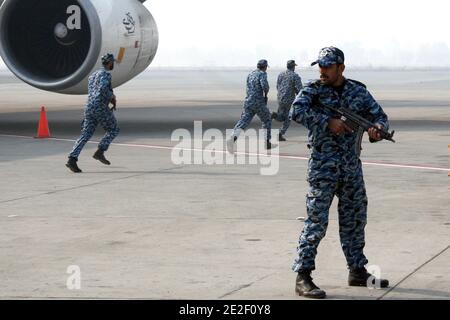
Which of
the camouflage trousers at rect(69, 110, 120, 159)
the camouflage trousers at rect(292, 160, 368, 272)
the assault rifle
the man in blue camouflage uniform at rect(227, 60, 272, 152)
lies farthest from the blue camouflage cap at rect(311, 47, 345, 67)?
the man in blue camouflage uniform at rect(227, 60, 272, 152)

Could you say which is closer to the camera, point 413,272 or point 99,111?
point 413,272

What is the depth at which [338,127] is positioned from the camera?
7.46m

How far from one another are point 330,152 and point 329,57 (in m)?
0.64

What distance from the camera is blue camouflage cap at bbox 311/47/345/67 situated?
753 cm

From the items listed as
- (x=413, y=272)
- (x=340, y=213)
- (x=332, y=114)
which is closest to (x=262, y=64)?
(x=413, y=272)

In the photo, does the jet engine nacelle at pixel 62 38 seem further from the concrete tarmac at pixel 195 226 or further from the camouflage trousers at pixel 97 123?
the camouflage trousers at pixel 97 123

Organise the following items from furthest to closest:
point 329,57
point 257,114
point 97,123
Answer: point 257,114 → point 97,123 → point 329,57

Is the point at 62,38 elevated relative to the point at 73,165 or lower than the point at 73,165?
elevated

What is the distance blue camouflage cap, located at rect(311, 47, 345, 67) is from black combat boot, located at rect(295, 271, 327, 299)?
55.1 inches

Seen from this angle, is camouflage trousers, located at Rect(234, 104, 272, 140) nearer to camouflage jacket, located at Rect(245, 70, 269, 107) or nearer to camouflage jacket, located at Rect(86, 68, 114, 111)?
camouflage jacket, located at Rect(245, 70, 269, 107)

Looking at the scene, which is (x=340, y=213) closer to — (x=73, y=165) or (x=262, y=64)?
(x=73, y=165)
